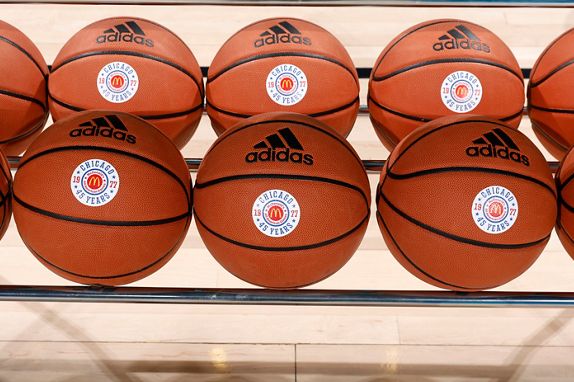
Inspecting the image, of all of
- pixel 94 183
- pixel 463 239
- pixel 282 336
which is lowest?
pixel 282 336

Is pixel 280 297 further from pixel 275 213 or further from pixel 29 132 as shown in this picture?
pixel 29 132

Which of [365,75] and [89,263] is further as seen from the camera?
[365,75]

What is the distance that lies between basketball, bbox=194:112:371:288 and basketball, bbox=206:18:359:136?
0.18m

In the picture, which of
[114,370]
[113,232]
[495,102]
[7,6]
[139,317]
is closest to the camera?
[113,232]

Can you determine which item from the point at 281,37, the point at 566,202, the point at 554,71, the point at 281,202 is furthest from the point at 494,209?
the point at 281,37

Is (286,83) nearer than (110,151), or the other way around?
(110,151)

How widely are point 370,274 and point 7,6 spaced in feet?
6.03

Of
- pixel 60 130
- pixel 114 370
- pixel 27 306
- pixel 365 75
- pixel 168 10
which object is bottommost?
pixel 114 370

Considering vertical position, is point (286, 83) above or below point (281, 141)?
above

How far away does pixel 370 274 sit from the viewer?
1923mm

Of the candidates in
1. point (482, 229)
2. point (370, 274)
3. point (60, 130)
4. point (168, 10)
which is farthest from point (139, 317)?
point (168, 10)

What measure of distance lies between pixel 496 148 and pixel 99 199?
0.65m

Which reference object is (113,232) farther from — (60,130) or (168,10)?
(168,10)

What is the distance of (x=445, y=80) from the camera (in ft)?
4.64
